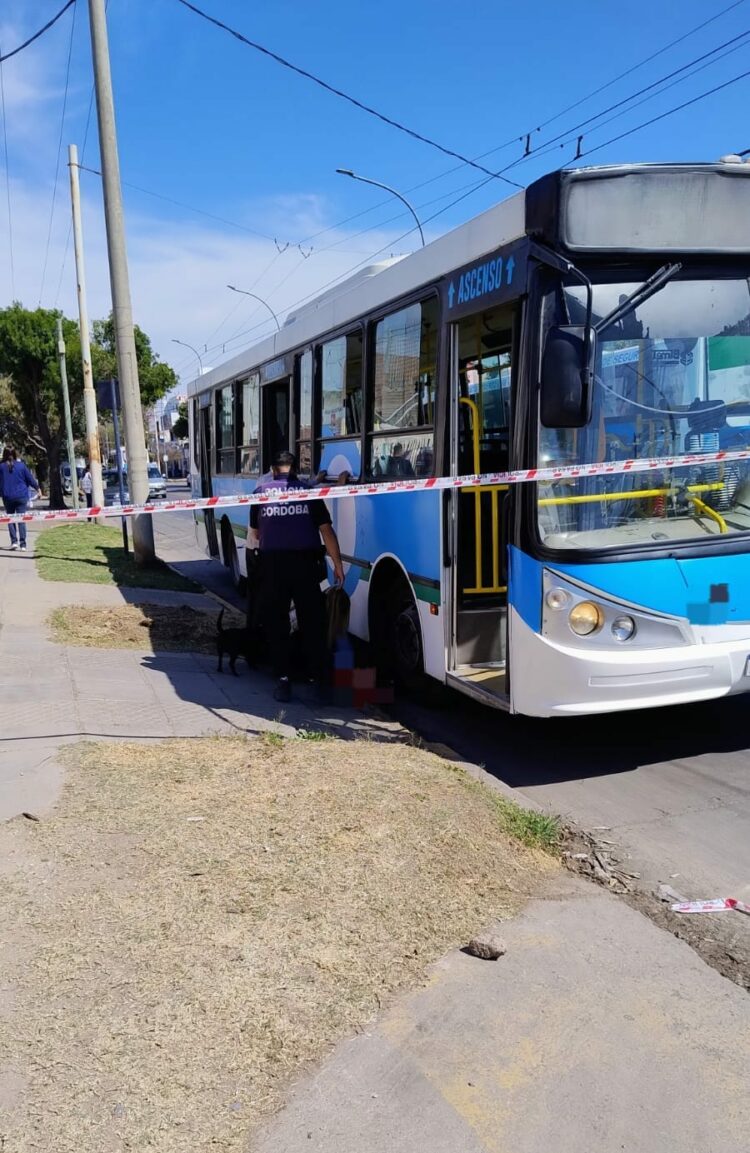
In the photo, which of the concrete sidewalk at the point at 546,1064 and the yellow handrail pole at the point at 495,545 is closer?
the concrete sidewalk at the point at 546,1064

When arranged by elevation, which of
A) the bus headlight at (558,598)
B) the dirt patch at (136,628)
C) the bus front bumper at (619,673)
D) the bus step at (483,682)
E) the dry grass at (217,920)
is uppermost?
the bus headlight at (558,598)

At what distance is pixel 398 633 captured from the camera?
7.25 meters

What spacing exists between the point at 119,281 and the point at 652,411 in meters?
10.9

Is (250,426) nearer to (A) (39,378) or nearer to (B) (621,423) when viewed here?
(B) (621,423)

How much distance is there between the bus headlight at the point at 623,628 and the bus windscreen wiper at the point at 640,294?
5.08 ft

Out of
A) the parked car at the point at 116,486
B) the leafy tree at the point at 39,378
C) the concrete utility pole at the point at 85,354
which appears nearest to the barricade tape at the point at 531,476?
the concrete utility pole at the point at 85,354

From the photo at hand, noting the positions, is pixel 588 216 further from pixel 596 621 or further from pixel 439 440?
pixel 596 621

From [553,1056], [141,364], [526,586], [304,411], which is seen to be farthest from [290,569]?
[141,364]

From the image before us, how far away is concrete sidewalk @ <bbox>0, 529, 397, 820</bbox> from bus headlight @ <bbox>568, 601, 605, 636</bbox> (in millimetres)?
2070

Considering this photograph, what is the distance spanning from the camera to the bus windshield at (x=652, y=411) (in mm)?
5105

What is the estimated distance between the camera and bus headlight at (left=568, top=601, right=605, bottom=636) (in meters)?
5.16

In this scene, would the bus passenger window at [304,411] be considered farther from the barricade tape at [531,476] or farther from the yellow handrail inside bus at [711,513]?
the yellow handrail inside bus at [711,513]

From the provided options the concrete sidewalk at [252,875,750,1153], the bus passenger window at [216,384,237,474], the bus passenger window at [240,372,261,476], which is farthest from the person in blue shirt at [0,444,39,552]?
the concrete sidewalk at [252,875,750,1153]

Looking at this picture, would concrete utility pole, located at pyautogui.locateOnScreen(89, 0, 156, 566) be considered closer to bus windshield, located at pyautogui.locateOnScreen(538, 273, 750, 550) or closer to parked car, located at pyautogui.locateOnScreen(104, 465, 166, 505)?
bus windshield, located at pyautogui.locateOnScreen(538, 273, 750, 550)
